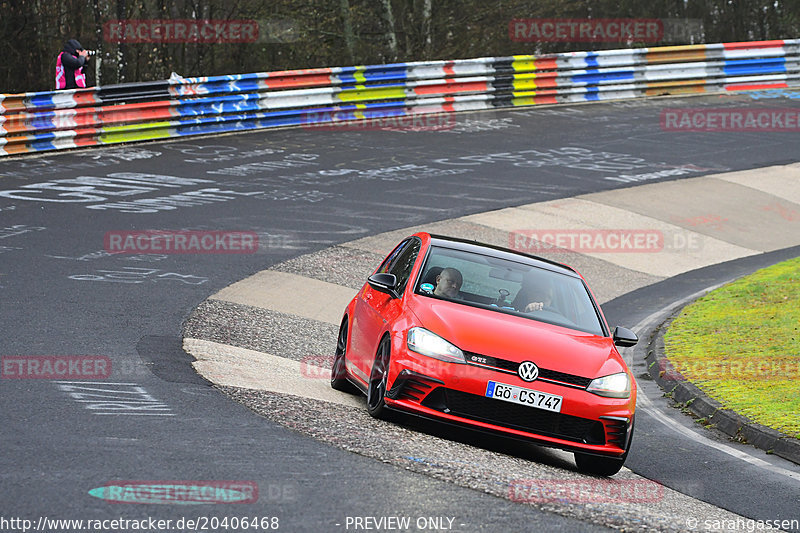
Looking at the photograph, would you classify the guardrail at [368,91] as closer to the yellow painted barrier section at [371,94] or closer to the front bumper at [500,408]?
the yellow painted barrier section at [371,94]

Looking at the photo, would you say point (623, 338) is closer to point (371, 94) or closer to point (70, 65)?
point (70, 65)

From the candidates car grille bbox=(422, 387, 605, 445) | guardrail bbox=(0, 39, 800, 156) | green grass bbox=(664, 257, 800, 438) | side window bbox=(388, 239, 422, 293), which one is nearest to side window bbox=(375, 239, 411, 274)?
side window bbox=(388, 239, 422, 293)

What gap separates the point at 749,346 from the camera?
40.7 feet

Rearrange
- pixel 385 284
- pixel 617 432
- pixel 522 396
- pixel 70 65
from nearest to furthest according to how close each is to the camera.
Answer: pixel 522 396 < pixel 617 432 < pixel 385 284 < pixel 70 65

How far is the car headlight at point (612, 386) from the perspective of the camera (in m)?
7.89

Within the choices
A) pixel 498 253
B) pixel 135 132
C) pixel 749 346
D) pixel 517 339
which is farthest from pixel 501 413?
pixel 135 132

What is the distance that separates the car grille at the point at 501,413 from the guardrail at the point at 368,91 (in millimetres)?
15120

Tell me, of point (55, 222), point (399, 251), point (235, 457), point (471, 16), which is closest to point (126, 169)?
point (55, 222)

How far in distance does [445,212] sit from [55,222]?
6.23 m

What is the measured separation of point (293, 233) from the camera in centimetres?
1669

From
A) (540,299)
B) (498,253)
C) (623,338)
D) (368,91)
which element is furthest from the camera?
(368,91)

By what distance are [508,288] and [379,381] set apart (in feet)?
5.08

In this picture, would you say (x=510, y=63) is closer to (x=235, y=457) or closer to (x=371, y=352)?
(x=371, y=352)

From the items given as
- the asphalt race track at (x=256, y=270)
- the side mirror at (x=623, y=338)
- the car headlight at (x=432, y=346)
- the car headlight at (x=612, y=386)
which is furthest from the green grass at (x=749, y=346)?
the car headlight at (x=432, y=346)
